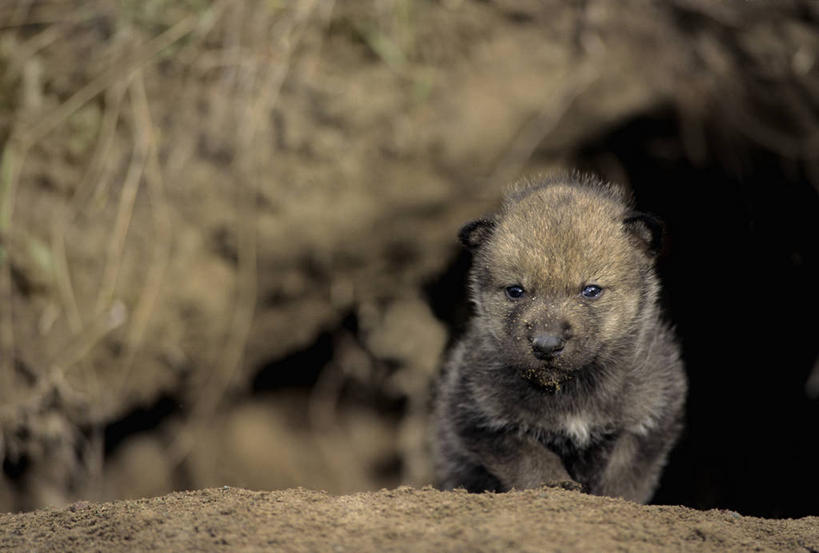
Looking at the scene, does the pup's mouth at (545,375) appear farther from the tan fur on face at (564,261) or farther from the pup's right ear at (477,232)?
the pup's right ear at (477,232)

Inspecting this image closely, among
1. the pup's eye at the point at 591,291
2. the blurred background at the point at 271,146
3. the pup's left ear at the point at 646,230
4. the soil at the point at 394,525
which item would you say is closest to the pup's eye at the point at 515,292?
the pup's eye at the point at 591,291

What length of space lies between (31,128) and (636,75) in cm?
339

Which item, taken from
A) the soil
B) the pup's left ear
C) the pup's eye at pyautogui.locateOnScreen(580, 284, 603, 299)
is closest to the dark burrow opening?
the pup's left ear

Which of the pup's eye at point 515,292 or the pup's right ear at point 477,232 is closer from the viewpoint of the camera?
the pup's eye at point 515,292

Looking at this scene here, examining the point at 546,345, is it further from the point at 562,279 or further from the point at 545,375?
the point at 562,279

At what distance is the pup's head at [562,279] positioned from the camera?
330cm

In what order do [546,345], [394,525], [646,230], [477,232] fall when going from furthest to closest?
[477,232] → [646,230] → [546,345] → [394,525]

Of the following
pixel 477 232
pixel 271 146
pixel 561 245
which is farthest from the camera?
pixel 271 146

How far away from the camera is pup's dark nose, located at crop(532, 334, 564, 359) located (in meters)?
3.20

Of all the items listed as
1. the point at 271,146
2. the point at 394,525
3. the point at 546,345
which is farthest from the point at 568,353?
the point at 271,146

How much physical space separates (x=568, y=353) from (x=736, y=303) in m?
2.98

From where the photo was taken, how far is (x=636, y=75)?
Answer: 187 inches

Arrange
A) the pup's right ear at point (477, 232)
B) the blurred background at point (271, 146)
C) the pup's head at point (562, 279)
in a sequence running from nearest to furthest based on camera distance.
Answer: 1. the pup's head at point (562, 279)
2. the pup's right ear at point (477, 232)
3. the blurred background at point (271, 146)

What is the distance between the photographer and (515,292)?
3525mm
